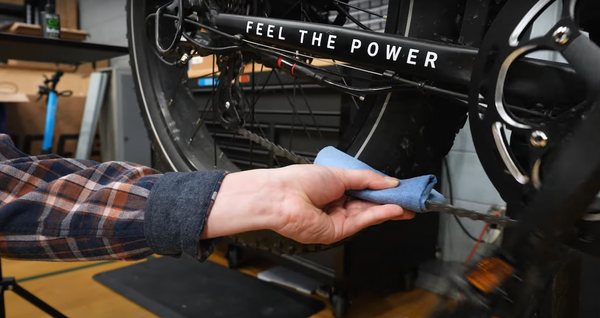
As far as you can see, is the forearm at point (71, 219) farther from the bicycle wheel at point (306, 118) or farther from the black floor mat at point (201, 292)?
the black floor mat at point (201, 292)

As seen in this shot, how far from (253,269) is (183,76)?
0.65 metres

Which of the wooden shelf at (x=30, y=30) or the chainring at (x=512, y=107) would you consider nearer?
the chainring at (x=512, y=107)

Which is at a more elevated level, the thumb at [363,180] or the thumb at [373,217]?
the thumb at [363,180]

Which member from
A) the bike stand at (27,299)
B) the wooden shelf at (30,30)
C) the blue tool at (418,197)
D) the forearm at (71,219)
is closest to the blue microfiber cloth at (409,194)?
the blue tool at (418,197)

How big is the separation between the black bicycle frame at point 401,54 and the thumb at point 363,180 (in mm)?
141

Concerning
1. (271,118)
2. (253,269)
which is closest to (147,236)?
(271,118)

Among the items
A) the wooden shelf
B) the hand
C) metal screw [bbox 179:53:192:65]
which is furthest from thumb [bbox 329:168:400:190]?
the wooden shelf

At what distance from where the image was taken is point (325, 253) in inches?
46.1

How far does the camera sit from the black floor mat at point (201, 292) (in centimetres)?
106

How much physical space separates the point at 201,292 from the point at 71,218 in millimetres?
686

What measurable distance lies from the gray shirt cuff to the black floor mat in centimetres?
59

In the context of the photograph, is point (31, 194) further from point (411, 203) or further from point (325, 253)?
point (325, 253)

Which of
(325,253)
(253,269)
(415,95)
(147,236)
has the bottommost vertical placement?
(253,269)

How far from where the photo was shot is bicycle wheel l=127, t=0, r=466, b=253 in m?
0.64
